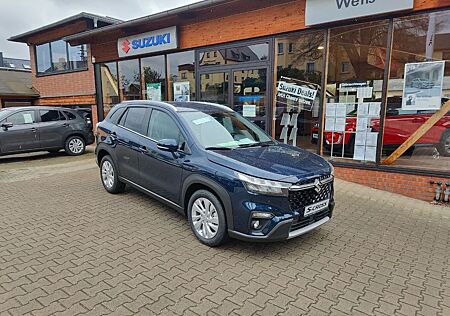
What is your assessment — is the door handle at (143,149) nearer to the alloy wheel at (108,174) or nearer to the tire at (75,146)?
the alloy wheel at (108,174)

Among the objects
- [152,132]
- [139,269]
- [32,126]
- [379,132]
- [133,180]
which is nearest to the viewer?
[139,269]

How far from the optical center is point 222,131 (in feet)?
14.3

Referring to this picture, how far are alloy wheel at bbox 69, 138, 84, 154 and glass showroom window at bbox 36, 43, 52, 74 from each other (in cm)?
599

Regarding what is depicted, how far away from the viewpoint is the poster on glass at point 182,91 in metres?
9.59

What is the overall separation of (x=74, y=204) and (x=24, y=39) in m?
14.0

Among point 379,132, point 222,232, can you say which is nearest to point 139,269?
point 222,232

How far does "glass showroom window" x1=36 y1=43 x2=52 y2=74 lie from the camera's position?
14591 mm

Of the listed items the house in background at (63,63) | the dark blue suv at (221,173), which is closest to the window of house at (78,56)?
the house in background at (63,63)

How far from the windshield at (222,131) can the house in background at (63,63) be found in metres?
9.60

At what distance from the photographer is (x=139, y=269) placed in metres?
3.27

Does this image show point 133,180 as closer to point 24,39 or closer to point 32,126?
point 32,126

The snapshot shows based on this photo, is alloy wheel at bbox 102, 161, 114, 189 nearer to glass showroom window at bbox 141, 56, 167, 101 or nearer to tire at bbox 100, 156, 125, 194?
tire at bbox 100, 156, 125, 194

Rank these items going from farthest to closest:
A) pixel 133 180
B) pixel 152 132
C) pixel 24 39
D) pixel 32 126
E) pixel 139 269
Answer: pixel 24 39 < pixel 32 126 < pixel 133 180 < pixel 152 132 < pixel 139 269

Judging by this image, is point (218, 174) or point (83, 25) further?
point (83, 25)
